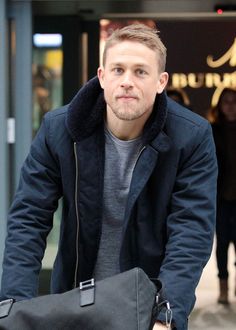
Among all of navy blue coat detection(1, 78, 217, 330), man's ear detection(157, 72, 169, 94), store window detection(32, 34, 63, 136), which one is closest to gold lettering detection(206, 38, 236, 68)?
store window detection(32, 34, 63, 136)

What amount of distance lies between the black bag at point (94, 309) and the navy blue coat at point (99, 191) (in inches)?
15.5

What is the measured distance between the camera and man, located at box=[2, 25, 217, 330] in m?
2.45

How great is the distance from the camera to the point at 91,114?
2660 mm

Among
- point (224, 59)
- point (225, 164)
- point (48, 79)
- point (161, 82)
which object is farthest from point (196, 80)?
point (161, 82)

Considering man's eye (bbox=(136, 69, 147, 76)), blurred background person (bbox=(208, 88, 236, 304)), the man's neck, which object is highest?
man's eye (bbox=(136, 69, 147, 76))

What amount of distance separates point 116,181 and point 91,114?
221 mm

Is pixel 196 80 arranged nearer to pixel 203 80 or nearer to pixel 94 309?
pixel 203 80

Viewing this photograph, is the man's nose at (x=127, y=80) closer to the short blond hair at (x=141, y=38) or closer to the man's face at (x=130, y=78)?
the man's face at (x=130, y=78)

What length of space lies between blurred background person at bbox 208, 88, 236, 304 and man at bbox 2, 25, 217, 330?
4.63m

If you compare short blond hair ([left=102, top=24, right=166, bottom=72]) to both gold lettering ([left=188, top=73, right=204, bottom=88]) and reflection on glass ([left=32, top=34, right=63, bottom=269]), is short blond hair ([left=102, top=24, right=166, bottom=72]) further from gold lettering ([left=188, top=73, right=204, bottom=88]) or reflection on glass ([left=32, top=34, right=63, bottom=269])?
gold lettering ([left=188, top=73, right=204, bottom=88])

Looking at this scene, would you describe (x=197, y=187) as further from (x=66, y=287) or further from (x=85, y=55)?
(x=85, y=55)

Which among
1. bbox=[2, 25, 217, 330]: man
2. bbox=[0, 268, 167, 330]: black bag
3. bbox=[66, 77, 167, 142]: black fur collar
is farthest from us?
bbox=[66, 77, 167, 142]: black fur collar

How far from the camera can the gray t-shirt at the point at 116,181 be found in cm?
265

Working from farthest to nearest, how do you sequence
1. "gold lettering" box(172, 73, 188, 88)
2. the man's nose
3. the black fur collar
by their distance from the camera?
1. "gold lettering" box(172, 73, 188, 88)
2. the black fur collar
3. the man's nose
